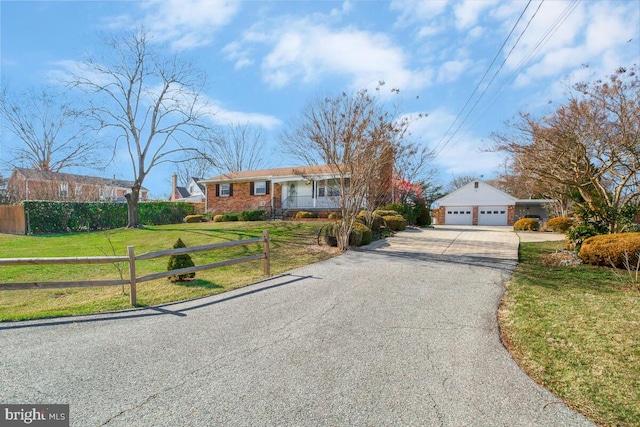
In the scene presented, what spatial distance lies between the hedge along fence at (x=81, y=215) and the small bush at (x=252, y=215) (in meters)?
6.51

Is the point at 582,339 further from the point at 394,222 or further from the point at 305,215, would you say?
the point at 305,215

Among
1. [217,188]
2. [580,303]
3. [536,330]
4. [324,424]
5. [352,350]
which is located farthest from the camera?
[217,188]

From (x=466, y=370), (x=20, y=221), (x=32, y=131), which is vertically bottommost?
(x=466, y=370)

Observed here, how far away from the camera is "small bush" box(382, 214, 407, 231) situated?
17.9 metres

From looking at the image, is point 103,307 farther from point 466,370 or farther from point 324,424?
point 466,370

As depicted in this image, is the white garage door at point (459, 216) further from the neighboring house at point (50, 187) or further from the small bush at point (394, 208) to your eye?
the neighboring house at point (50, 187)

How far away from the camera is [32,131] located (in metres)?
27.0

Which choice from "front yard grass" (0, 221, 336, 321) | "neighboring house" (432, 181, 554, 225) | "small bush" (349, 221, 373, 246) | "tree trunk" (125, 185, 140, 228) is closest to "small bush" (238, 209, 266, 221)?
"front yard grass" (0, 221, 336, 321)

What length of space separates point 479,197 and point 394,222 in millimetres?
17082

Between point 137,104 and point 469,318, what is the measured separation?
22.5 m

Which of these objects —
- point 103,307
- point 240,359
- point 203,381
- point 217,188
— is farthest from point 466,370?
point 217,188

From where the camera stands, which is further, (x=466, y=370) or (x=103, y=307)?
(x=103, y=307)

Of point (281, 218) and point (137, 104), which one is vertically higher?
point (137, 104)

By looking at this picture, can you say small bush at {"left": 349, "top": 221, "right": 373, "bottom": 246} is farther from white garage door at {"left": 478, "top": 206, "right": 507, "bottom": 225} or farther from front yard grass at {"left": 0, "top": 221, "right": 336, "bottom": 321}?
white garage door at {"left": 478, "top": 206, "right": 507, "bottom": 225}
